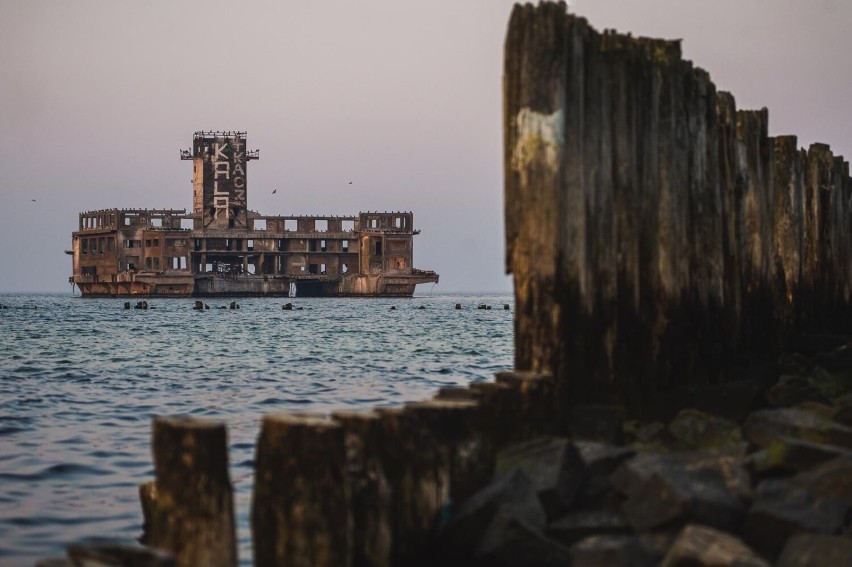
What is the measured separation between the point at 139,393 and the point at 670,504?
56.8 feet

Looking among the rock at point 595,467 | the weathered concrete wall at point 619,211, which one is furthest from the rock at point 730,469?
the weathered concrete wall at point 619,211

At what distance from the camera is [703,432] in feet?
25.6

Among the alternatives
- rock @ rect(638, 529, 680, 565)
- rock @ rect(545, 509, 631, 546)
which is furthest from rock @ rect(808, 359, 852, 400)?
rock @ rect(638, 529, 680, 565)

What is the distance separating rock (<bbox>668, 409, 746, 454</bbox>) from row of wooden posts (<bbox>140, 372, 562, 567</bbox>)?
215 centimetres

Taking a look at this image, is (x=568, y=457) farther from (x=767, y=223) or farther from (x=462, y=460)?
(x=767, y=223)

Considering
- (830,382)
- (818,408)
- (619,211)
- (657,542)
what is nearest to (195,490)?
(657,542)

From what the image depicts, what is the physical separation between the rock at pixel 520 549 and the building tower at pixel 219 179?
114402 mm

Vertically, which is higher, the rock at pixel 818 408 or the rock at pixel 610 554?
the rock at pixel 818 408

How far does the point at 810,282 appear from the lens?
16.4m

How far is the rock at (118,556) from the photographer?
450cm

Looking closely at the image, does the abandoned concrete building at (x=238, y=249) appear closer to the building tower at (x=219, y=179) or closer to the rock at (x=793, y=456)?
the building tower at (x=219, y=179)

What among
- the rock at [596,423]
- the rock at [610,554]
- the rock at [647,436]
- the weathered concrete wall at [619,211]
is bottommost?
the rock at [610,554]

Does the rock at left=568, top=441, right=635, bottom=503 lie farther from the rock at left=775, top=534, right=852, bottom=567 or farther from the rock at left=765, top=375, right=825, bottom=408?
the rock at left=765, top=375, right=825, bottom=408

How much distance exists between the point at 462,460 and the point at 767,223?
7088 mm
